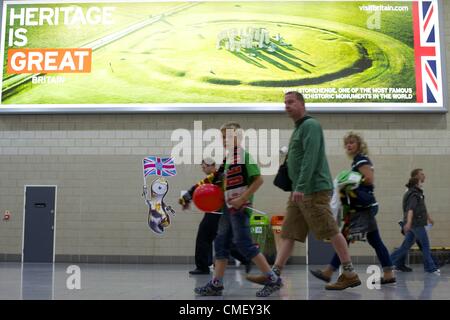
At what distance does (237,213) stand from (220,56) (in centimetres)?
642

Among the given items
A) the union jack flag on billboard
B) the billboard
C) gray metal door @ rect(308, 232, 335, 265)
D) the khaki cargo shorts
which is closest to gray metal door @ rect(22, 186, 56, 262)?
the billboard

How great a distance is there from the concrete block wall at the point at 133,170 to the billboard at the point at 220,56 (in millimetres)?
311

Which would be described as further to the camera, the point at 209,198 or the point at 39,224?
the point at 39,224

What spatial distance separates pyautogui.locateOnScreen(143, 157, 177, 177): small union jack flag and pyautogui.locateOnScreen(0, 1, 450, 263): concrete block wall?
0.14 meters

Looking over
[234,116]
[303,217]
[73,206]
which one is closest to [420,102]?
[234,116]

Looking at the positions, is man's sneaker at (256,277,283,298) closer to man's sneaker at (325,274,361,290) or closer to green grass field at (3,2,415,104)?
man's sneaker at (325,274,361,290)

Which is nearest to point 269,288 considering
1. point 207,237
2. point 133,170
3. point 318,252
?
point 207,237

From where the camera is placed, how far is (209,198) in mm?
4570

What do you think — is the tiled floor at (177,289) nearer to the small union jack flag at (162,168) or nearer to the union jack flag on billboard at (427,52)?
the small union jack flag at (162,168)

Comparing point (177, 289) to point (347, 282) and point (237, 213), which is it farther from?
point (347, 282)

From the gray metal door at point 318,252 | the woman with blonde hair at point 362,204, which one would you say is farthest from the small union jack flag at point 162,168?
the woman with blonde hair at point 362,204

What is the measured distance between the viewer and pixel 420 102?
10.0 metres

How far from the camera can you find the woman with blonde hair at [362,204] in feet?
17.0
